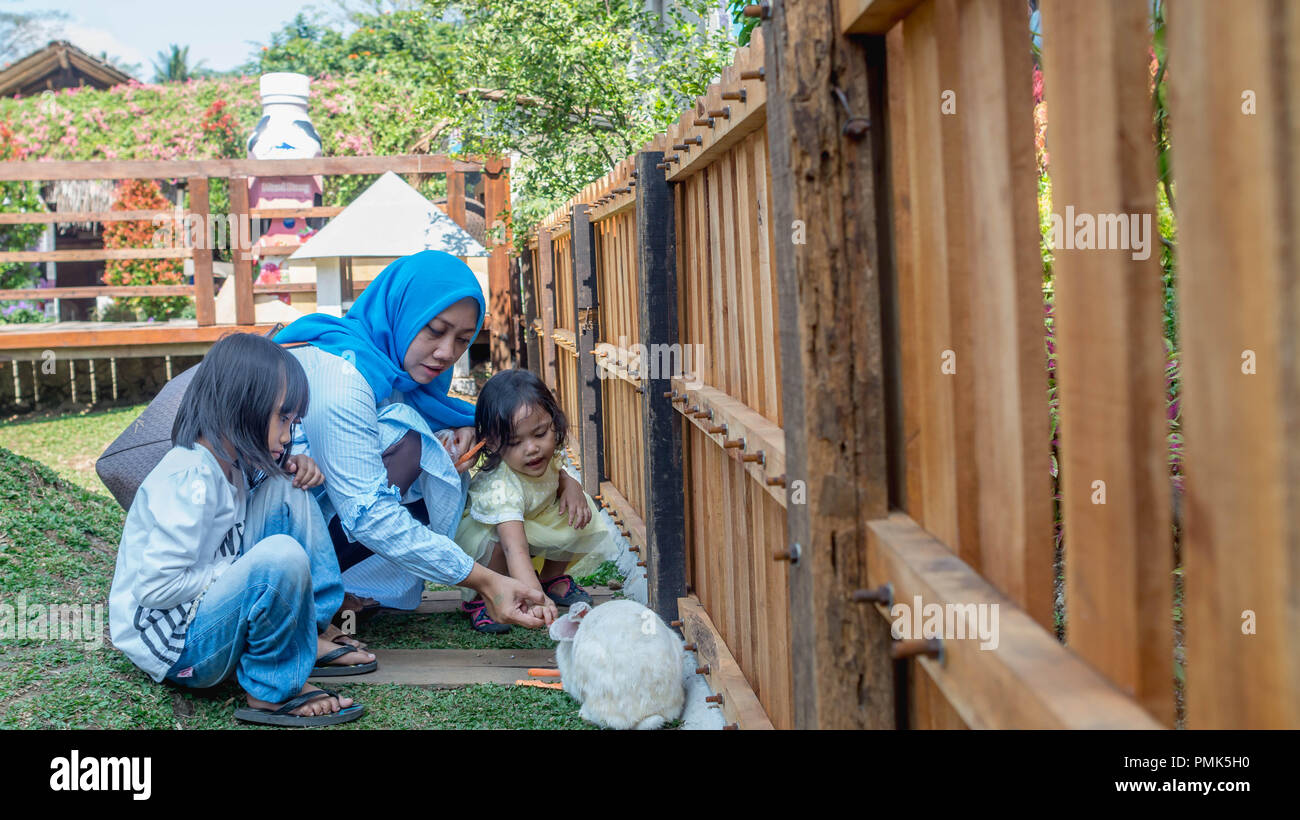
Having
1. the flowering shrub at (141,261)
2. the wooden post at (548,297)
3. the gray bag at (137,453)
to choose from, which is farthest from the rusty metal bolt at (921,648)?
the flowering shrub at (141,261)

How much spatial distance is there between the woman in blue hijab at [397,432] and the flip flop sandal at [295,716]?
0.51 meters

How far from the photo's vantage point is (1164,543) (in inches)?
39.4

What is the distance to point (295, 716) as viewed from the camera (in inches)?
124

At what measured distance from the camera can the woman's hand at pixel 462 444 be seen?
4.22m

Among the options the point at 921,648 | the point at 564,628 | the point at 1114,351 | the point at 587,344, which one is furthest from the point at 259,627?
the point at 587,344

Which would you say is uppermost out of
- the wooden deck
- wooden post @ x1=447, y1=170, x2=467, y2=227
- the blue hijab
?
wooden post @ x1=447, y1=170, x2=467, y2=227

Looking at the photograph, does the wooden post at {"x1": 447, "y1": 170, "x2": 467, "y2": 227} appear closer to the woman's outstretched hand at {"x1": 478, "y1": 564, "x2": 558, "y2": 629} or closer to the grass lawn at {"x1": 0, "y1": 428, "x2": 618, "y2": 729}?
the grass lawn at {"x1": 0, "y1": 428, "x2": 618, "y2": 729}

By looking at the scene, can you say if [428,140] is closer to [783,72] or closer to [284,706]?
[284,706]

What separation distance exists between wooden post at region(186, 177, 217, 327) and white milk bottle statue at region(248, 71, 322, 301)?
1.28m

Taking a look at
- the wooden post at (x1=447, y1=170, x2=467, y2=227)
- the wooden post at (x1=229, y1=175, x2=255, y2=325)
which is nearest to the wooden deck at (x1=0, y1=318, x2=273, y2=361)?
the wooden post at (x1=229, y1=175, x2=255, y2=325)

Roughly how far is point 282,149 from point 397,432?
999 cm

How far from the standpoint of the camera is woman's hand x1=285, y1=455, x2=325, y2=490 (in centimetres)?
352

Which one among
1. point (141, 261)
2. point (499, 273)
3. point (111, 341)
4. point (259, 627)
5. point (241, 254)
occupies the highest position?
point (141, 261)

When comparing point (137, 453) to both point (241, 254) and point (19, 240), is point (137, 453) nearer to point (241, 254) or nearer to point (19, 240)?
point (241, 254)
